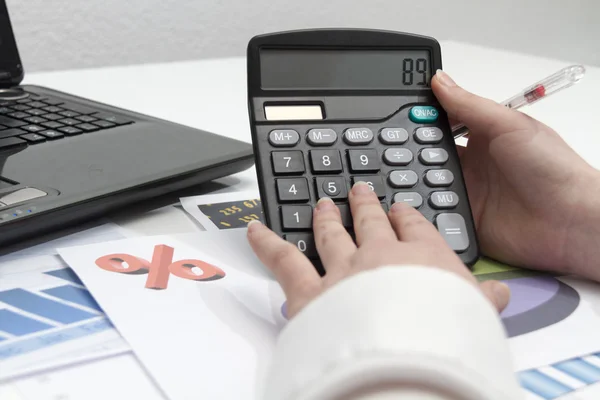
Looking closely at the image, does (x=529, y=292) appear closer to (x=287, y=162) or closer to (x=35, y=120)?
(x=287, y=162)

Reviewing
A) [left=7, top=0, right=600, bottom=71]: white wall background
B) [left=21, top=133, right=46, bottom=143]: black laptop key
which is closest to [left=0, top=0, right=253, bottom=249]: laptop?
[left=21, top=133, right=46, bottom=143]: black laptop key

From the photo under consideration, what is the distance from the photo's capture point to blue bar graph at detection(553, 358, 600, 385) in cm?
33

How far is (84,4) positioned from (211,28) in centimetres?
27

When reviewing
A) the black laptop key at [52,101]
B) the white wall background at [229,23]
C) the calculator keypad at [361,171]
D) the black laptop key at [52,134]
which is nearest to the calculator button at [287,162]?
the calculator keypad at [361,171]

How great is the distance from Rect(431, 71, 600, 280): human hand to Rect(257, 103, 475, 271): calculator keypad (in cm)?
3

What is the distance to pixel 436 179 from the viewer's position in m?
0.46

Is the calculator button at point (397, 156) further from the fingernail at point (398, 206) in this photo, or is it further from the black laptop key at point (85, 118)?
the black laptop key at point (85, 118)

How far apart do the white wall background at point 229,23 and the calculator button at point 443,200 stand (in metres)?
0.99

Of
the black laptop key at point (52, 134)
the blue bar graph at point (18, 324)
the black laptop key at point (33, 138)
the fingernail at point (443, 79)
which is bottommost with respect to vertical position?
the blue bar graph at point (18, 324)

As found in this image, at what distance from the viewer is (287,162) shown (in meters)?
0.45

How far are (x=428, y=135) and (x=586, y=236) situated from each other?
0.12m

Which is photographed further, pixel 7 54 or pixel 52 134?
pixel 7 54

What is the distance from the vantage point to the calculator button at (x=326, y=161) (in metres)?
0.46

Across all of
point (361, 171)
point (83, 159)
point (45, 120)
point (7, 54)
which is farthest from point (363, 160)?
point (7, 54)
